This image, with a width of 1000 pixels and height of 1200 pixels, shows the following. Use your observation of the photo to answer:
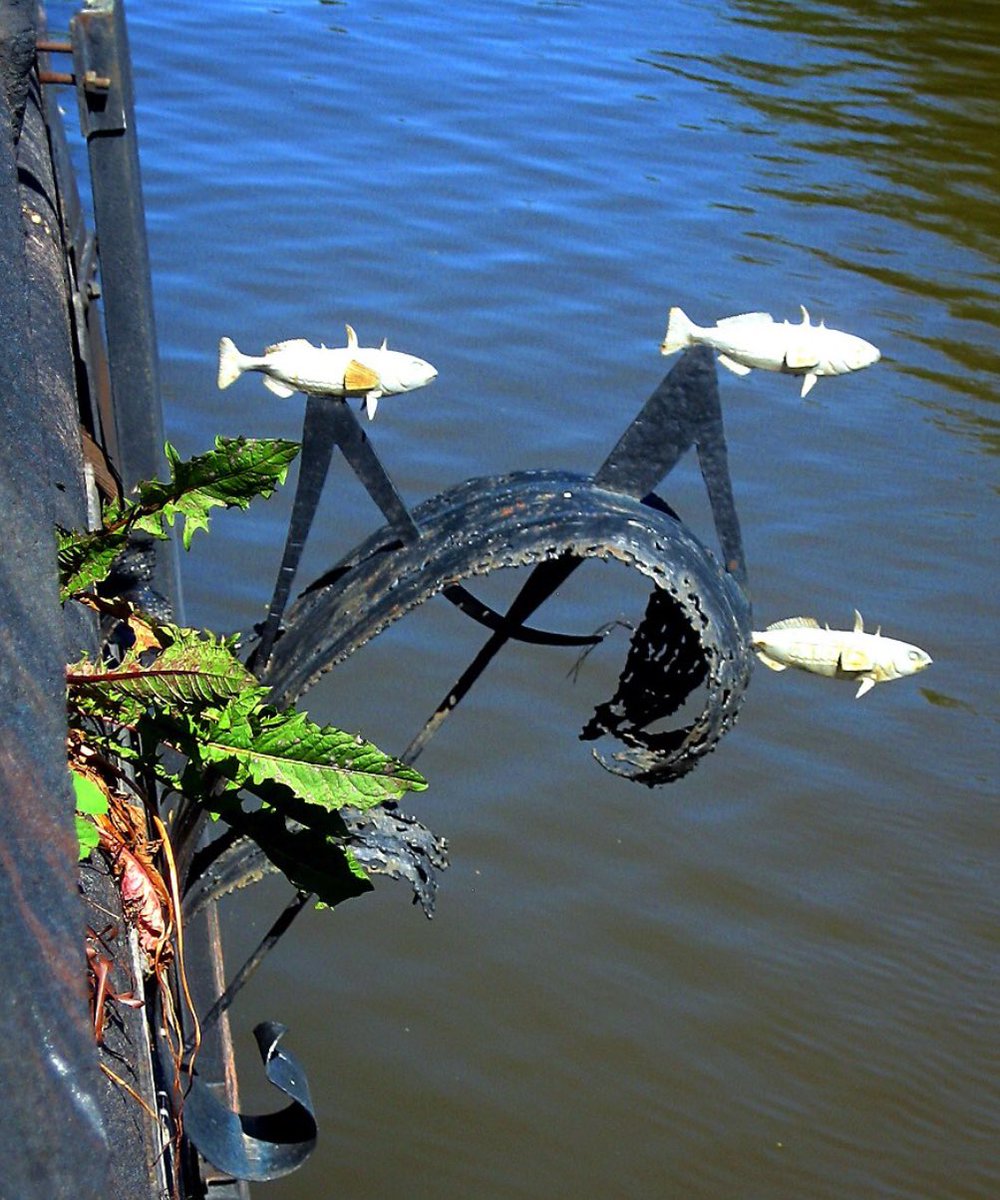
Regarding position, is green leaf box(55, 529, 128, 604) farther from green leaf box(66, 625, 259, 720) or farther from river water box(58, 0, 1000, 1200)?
river water box(58, 0, 1000, 1200)

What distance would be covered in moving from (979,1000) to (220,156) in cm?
757

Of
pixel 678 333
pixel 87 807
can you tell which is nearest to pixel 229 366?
pixel 678 333

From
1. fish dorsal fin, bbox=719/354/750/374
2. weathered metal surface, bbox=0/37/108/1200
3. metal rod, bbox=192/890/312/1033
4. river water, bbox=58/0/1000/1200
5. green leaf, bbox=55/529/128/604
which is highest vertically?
weathered metal surface, bbox=0/37/108/1200

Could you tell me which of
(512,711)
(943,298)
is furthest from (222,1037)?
(943,298)

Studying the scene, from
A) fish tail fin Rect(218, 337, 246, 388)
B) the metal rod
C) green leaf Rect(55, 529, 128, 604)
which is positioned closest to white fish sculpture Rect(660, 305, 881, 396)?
fish tail fin Rect(218, 337, 246, 388)

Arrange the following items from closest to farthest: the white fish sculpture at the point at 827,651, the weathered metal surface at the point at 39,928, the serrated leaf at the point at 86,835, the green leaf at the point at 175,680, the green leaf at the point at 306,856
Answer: the weathered metal surface at the point at 39,928 < the serrated leaf at the point at 86,835 < the green leaf at the point at 175,680 < the green leaf at the point at 306,856 < the white fish sculpture at the point at 827,651

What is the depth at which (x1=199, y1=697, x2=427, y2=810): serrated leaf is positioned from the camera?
1.61 m

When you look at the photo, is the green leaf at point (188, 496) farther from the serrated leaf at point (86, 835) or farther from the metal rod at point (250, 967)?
the metal rod at point (250, 967)

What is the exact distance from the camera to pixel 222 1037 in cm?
365

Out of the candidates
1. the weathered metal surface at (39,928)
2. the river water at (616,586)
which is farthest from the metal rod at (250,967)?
the river water at (616,586)

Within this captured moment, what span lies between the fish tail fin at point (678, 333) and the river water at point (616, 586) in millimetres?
3317

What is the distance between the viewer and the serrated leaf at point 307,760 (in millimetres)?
1605

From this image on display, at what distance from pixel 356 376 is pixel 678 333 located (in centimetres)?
51

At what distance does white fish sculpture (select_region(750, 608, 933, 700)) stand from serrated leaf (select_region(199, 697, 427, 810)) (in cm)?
77
